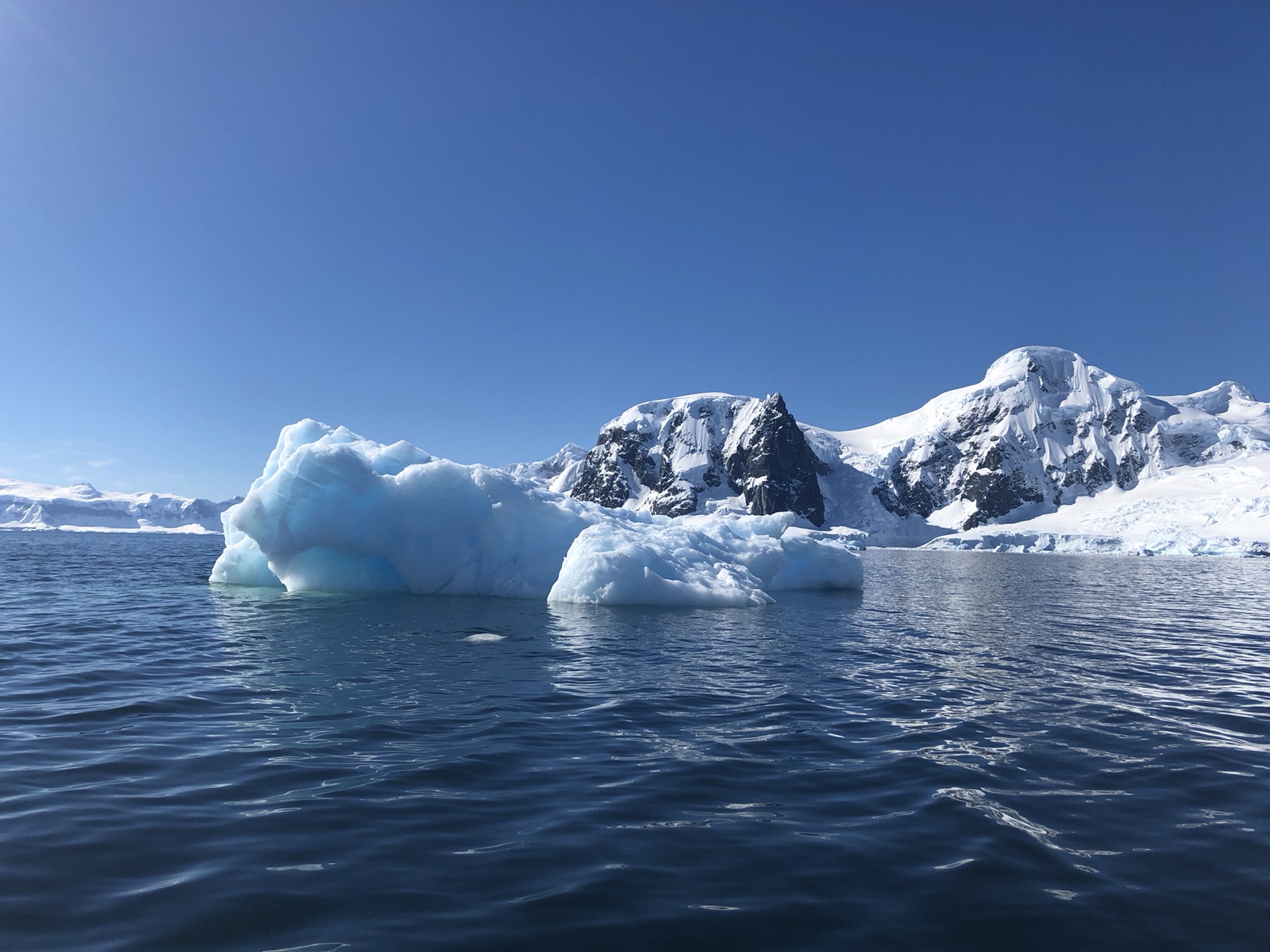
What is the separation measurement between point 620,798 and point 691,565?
60.4ft

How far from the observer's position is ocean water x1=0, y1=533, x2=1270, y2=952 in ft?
14.4

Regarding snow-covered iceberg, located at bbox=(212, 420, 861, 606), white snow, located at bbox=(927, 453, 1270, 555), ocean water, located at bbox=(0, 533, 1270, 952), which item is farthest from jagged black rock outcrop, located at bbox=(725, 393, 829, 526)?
ocean water, located at bbox=(0, 533, 1270, 952)

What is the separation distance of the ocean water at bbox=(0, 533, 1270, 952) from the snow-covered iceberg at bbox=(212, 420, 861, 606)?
8112 millimetres

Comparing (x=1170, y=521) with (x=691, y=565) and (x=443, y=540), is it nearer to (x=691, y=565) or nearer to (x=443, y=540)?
(x=691, y=565)

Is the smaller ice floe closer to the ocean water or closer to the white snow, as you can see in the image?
the ocean water

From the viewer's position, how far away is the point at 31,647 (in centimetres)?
1332

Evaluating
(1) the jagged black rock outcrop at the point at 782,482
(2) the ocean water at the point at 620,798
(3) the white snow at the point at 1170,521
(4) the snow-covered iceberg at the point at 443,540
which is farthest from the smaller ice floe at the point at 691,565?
(1) the jagged black rock outcrop at the point at 782,482

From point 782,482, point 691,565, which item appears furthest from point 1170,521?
point 691,565

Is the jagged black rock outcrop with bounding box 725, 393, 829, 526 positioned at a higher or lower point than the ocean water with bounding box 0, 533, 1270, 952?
higher

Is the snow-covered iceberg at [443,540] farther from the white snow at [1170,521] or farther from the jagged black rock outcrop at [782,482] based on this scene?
the jagged black rock outcrop at [782,482]

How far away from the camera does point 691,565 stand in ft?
81.0

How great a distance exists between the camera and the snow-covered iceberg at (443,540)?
22.5m

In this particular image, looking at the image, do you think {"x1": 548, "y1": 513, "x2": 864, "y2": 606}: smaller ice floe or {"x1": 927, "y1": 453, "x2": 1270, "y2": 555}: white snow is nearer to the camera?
{"x1": 548, "y1": 513, "x2": 864, "y2": 606}: smaller ice floe

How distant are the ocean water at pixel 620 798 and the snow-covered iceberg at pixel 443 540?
811 cm
